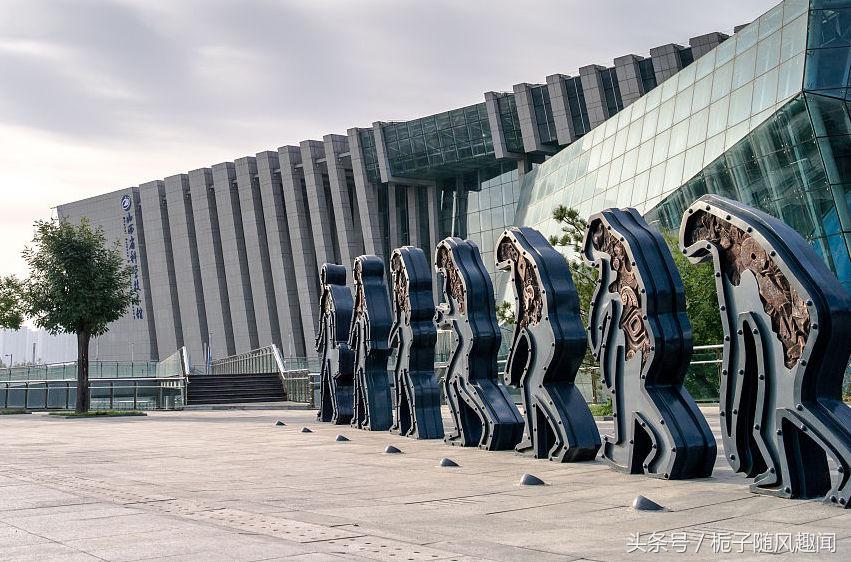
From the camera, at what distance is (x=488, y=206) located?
5338 cm

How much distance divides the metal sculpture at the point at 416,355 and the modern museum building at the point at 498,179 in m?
13.7

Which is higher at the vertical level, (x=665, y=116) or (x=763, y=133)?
(x=665, y=116)

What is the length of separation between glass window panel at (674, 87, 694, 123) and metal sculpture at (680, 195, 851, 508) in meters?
22.9

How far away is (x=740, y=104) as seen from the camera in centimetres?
2759

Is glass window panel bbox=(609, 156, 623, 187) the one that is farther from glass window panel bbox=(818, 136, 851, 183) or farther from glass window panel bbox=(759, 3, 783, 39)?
glass window panel bbox=(818, 136, 851, 183)

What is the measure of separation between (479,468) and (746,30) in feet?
73.8

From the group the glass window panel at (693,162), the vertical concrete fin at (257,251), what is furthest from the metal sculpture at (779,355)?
the vertical concrete fin at (257,251)

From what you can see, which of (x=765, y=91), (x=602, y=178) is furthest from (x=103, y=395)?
(x=765, y=91)

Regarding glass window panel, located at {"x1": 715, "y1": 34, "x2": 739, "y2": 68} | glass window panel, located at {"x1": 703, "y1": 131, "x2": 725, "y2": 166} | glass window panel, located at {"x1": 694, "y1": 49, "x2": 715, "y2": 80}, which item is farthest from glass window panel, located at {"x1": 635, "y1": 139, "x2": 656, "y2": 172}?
glass window panel, located at {"x1": 715, "y1": 34, "x2": 739, "y2": 68}

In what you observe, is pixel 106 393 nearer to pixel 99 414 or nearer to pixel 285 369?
pixel 99 414

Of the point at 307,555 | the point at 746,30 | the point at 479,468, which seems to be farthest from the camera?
the point at 746,30

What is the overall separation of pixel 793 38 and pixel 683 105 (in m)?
6.04

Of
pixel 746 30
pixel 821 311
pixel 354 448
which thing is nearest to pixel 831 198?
pixel 746 30

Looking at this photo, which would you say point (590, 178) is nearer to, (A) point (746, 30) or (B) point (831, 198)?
(A) point (746, 30)
